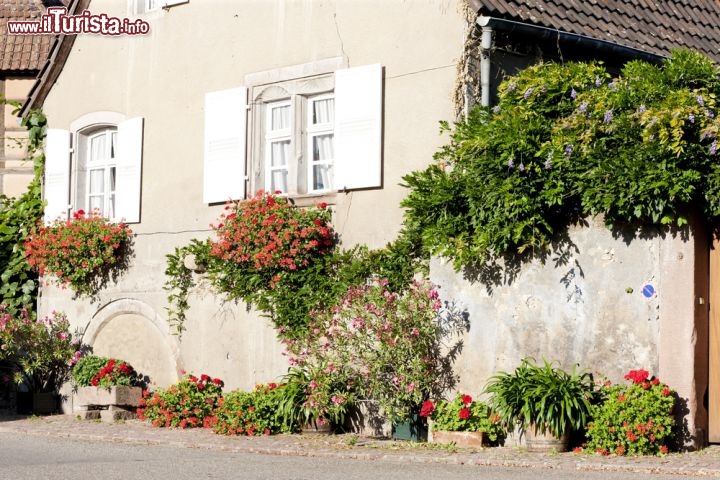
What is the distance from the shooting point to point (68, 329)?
1558 centimetres

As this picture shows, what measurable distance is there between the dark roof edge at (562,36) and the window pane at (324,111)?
217 centimetres

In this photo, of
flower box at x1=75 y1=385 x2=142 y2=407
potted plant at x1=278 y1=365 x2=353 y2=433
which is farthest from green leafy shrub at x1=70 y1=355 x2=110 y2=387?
potted plant at x1=278 y1=365 x2=353 y2=433

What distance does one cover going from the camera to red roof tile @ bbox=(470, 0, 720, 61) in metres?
11.7

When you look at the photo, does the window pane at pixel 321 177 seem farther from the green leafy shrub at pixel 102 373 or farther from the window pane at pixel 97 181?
the window pane at pixel 97 181

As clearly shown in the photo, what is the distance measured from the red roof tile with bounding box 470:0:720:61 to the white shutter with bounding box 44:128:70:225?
22.5ft

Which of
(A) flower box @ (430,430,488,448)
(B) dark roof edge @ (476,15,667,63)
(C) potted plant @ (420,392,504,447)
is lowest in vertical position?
(A) flower box @ (430,430,488,448)

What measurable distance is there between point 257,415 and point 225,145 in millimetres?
3451

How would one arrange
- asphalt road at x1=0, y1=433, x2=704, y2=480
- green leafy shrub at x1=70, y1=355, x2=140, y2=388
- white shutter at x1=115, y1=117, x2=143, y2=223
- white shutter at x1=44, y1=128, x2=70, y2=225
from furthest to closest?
white shutter at x1=44, y1=128, x2=70, y2=225 < white shutter at x1=115, y1=117, x2=143, y2=223 < green leafy shrub at x1=70, y1=355, x2=140, y2=388 < asphalt road at x1=0, y1=433, x2=704, y2=480

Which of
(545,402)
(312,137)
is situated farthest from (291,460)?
(312,137)

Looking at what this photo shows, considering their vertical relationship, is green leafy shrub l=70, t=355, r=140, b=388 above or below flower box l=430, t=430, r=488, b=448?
above

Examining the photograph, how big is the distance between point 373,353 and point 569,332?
1939 mm

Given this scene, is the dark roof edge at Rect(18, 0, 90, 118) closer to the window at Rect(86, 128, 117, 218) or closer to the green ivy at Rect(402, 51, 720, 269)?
the window at Rect(86, 128, 117, 218)

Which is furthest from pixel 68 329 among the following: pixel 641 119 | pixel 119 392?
pixel 641 119

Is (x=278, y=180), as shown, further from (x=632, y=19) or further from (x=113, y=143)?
(x=632, y=19)
